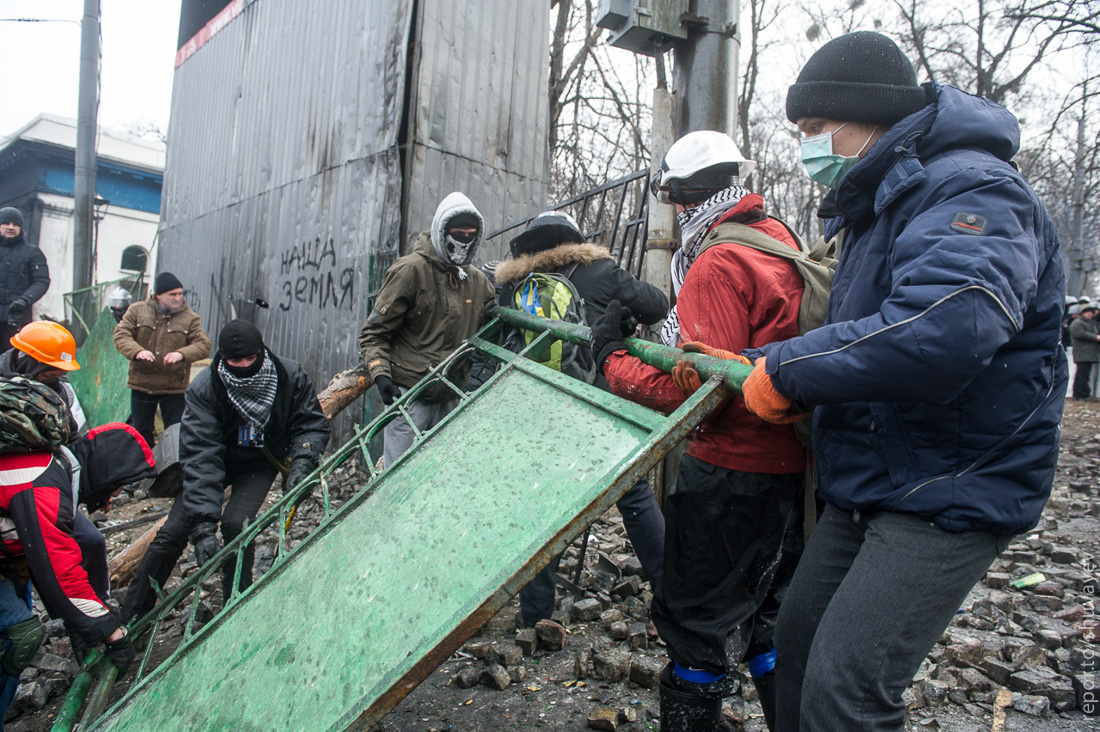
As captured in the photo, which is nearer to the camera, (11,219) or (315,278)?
(11,219)

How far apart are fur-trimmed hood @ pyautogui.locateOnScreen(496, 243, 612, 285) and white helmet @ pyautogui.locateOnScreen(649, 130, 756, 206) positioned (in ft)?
3.94

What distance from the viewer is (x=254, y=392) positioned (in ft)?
12.5

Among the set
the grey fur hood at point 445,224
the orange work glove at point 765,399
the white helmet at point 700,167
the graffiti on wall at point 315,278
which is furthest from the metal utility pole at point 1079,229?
the orange work glove at point 765,399

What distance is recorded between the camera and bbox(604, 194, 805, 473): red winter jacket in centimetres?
197

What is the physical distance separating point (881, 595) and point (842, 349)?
50 cm

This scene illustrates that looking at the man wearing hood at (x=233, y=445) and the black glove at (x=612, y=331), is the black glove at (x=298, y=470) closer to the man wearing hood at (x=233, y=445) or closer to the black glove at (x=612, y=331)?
the man wearing hood at (x=233, y=445)

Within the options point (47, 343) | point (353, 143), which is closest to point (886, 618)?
point (47, 343)

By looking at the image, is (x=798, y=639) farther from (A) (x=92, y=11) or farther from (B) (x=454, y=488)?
(A) (x=92, y=11)

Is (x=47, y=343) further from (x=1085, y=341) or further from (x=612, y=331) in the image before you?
(x=1085, y=341)

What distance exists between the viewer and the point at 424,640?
1.50 meters

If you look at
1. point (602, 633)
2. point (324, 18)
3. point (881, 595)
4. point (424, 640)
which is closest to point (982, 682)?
point (602, 633)

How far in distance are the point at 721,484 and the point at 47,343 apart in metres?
3.26

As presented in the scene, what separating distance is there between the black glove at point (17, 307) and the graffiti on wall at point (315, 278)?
2419mm

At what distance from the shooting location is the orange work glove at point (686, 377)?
1788 millimetres
